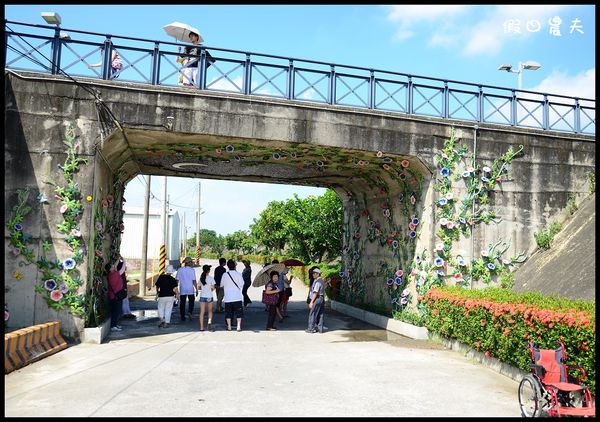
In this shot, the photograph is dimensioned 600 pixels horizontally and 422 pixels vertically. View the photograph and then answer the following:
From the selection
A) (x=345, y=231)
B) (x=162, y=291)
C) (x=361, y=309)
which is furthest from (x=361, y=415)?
(x=345, y=231)

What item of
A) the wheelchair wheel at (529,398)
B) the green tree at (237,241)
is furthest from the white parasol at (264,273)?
the green tree at (237,241)

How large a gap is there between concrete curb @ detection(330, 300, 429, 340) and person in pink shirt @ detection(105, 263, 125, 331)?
7.11m

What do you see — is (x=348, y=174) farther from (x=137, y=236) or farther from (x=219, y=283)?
(x=137, y=236)

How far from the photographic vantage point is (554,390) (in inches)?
243

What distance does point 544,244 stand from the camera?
13.1 metres

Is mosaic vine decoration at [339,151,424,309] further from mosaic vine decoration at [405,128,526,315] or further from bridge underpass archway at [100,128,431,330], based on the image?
mosaic vine decoration at [405,128,526,315]

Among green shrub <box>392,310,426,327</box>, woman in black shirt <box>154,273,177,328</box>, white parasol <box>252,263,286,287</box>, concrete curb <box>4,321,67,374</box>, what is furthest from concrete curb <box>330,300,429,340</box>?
concrete curb <box>4,321,67,374</box>

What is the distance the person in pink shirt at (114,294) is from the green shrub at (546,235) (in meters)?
10.9

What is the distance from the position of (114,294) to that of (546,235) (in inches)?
447

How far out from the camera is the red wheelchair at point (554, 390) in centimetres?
604

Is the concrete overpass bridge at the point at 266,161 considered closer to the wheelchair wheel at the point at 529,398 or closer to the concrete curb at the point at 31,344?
the concrete curb at the point at 31,344

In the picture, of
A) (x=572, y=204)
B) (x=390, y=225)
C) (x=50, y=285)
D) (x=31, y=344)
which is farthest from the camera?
(x=390, y=225)

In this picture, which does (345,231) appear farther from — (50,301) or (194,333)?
(50,301)

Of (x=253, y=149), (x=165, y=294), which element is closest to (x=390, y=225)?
(x=253, y=149)
